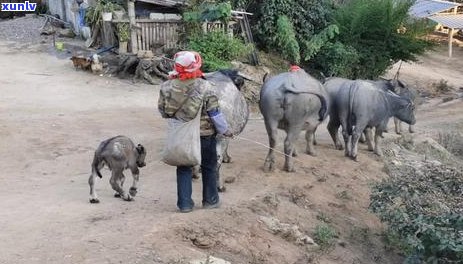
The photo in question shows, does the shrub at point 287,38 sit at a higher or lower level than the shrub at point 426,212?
higher

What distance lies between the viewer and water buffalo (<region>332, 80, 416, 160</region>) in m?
10.1

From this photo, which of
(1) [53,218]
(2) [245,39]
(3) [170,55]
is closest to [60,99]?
(3) [170,55]

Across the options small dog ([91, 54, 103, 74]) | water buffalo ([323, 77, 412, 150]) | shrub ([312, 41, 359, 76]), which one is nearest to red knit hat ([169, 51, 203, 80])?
water buffalo ([323, 77, 412, 150])

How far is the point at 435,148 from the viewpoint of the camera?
1195cm

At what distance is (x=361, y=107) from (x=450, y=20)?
16.9m

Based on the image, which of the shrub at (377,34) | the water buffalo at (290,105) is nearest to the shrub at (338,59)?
the shrub at (377,34)

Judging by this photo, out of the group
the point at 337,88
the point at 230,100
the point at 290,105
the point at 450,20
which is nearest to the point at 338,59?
the point at 337,88

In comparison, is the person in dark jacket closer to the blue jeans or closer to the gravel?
the blue jeans

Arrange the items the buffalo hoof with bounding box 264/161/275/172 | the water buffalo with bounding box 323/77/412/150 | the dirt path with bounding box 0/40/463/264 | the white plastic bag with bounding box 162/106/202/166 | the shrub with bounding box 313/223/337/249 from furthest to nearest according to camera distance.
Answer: the water buffalo with bounding box 323/77/412/150 < the buffalo hoof with bounding box 264/161/275/172 < the shrub with bounding box 313/223/337/249 < the white plastic bag with bounding box 162/106/202/166 < the dirt path with bounding box 0/40/463/264

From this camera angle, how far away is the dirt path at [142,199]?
5.70 meters

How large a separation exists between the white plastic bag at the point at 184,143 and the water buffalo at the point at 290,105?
8.40ft

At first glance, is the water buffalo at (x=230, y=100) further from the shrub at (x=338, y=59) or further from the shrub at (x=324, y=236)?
the shrub at (x=338, y=59)

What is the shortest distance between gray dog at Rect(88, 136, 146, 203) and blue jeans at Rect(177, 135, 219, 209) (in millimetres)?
826

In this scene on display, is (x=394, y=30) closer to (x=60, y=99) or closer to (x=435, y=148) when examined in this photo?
(x=435, y=148)
